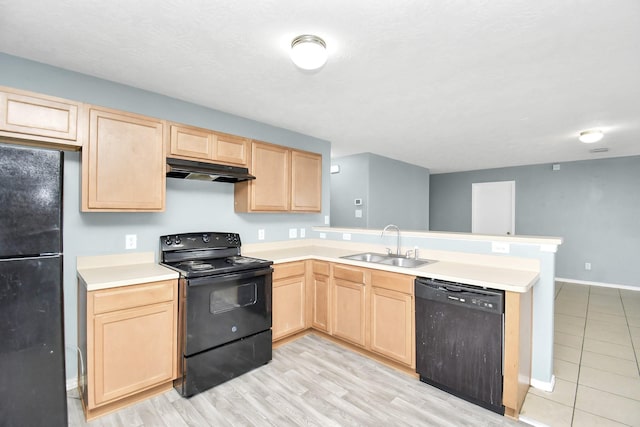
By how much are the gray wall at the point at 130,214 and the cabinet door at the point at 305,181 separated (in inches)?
13.8

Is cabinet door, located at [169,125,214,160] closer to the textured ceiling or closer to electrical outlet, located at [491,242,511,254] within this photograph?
the textured ceiling

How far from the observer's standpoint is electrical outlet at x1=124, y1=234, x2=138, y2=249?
8.09 ft

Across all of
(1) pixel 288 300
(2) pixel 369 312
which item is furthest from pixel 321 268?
(2) pixel 369 312

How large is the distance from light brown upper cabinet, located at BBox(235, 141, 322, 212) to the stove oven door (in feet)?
2.71

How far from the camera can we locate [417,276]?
7.70 ft

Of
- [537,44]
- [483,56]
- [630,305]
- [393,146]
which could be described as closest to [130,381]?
[483,56]

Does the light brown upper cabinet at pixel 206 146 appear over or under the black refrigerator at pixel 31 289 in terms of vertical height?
over

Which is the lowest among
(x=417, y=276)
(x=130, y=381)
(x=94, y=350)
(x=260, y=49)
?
(x=130, y=381)

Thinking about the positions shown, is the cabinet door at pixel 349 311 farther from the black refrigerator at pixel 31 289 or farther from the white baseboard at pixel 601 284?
the white baseboard at pixel 601 284

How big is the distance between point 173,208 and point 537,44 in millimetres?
3009

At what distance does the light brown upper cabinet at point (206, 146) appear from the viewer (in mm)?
2506

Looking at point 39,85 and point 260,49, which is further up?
point 260,49

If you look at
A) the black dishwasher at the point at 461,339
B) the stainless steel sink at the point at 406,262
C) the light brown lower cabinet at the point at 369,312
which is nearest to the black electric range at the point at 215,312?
the light brown lower cabinet at the point at 369,312

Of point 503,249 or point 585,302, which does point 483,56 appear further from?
point 585,302
